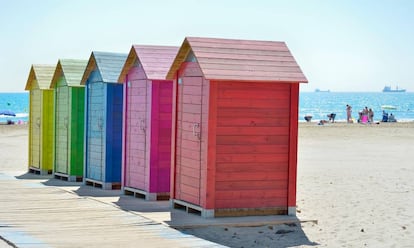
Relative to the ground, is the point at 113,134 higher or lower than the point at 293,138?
lower

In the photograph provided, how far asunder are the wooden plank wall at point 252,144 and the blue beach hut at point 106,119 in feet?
12.1

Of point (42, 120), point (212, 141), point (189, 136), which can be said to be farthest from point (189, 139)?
point (42, 120)

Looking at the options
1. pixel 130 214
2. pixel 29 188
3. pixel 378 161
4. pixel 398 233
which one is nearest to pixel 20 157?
pixel 29 188

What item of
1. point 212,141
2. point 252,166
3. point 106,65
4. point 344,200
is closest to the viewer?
point 212,141

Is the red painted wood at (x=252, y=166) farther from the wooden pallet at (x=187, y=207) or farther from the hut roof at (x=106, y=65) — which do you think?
the hut roof at (x=106, y=65)

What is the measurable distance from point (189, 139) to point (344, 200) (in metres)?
3.45

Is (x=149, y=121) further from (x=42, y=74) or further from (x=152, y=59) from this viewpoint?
(x=42, y=74)

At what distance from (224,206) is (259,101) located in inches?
59.1

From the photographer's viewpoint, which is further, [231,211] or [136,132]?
[136,132]

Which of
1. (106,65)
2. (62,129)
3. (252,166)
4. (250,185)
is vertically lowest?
(250,185)

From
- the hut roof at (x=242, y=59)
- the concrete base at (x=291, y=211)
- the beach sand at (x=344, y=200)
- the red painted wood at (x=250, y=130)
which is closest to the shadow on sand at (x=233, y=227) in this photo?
the beach sand at (x=344, y=200)

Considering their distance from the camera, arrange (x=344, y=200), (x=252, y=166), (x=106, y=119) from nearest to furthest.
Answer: (x=252, y=166), (x=344, y=200), (x=106, y=119)

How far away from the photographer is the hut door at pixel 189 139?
422 inches

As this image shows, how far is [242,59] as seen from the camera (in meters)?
10.7
